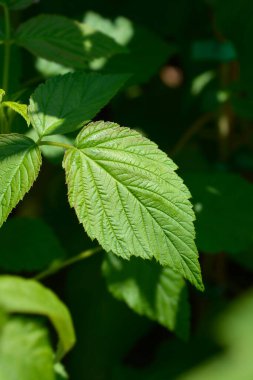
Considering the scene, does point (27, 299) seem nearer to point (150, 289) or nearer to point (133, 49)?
point (150, 289)

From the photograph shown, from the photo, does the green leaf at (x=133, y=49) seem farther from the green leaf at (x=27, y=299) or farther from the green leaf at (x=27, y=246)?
the green leaf at (x=27, y=299)

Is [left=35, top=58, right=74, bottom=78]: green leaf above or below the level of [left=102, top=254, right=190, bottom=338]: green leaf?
above

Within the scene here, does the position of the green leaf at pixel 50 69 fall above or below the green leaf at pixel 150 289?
above

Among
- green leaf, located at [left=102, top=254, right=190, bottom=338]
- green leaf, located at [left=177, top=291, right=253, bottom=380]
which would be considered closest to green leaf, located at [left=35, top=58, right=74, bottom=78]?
green leaf, located at [left=102, top=254, right=190, bottom=338]

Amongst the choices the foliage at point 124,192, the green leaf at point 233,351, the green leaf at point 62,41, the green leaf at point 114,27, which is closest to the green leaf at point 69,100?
the foliage at point 124,192

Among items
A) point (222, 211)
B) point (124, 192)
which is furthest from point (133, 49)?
point (124, 192)

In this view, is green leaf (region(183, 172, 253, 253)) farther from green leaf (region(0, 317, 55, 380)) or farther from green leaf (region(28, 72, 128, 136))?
green leaf (region(0, 317, 55, 380))
